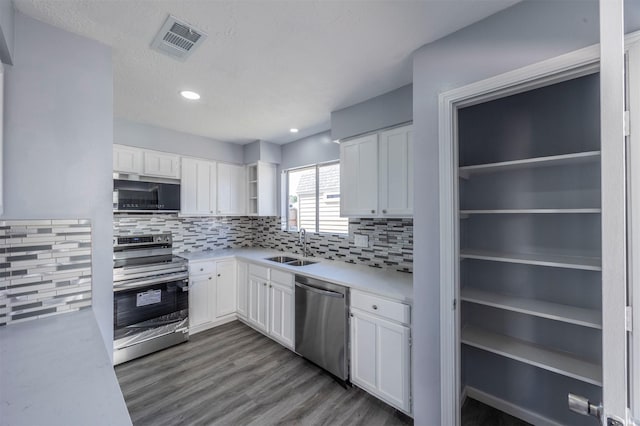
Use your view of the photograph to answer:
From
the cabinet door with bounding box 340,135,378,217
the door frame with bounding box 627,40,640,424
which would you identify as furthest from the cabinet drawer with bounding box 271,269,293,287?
the door frame with bounding box 627,40,640,424

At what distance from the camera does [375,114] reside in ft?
7.73

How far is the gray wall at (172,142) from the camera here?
9.59 ft

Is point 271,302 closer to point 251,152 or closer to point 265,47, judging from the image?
point 251,152

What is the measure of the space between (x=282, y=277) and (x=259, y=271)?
470 mm

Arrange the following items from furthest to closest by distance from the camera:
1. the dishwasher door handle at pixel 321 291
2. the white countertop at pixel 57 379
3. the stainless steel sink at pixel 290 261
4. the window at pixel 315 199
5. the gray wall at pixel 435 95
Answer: the window at pixel 315 199
the stainless steel sink at pixel 290 261
the dishwasher door handle at pixel 321 291
the gray wall at pixel 435 95
the white countertop at pixel 57 379

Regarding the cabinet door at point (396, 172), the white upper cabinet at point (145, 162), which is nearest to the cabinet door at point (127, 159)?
the white upper cabinet at point (145, 162)

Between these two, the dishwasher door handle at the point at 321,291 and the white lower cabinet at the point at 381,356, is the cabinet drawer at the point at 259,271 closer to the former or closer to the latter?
the dishwasher door handle at the point at 321,291

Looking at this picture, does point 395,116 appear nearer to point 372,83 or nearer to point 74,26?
point 372,83

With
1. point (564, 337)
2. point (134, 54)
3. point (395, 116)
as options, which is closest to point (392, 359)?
point (564, 337)

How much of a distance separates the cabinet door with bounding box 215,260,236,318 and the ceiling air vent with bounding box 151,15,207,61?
246 cm

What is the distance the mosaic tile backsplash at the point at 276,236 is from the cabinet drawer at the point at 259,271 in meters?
0.67

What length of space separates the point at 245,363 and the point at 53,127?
2.37 m

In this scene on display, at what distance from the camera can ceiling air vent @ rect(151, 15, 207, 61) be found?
145 centimetres

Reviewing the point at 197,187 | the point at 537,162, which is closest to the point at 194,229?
the point at 197,187
